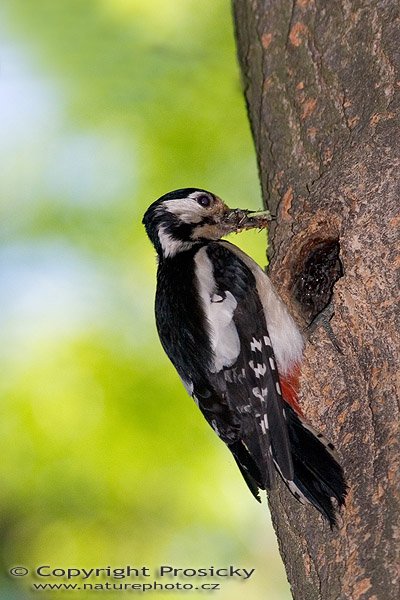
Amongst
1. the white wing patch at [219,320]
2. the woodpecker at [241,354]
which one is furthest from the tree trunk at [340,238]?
the white wing patch at [219,320]

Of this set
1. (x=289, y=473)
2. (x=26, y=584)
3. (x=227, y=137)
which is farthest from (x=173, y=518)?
(x=227, y=137)

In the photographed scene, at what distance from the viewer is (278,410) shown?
2805mm

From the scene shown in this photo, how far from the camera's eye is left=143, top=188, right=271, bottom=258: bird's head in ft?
11.6

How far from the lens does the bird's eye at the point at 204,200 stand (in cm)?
356

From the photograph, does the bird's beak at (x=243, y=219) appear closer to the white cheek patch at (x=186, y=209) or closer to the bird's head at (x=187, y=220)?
the bird's head at (x=187, y=220)

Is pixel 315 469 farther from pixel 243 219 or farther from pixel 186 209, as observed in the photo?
pixel 186 209

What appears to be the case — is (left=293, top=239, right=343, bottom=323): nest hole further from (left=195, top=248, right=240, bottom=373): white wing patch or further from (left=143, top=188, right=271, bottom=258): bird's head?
(left=143, top=188, right=271, bottom=258): bird's head

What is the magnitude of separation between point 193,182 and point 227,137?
33cm

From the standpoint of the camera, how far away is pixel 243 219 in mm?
3498

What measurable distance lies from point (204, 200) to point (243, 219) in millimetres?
210

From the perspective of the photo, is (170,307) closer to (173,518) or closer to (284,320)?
(284,320)

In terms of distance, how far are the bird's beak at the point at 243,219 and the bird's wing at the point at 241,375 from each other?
0.60 ft

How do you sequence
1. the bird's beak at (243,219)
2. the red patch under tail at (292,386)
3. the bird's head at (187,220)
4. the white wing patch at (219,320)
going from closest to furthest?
the red patch under tail at (292,386), the white wing patch at (219,320), the bird's beak at (243,219), the bird's head at (187,220)

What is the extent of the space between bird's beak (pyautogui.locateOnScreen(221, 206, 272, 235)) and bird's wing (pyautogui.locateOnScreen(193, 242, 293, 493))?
18 cm
